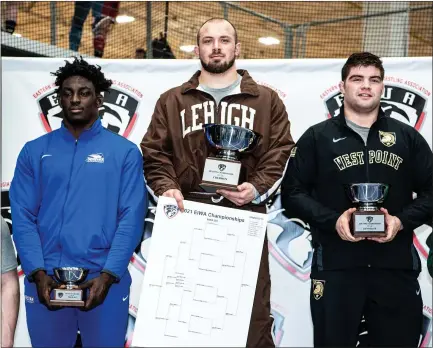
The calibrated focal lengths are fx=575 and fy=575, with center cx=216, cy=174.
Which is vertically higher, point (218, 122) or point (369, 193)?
point (218, 122)

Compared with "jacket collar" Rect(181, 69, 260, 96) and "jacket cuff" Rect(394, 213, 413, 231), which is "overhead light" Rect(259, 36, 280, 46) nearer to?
"jacket collar" Rect(181, 69, 260, 96)

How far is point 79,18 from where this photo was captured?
6.30 meters

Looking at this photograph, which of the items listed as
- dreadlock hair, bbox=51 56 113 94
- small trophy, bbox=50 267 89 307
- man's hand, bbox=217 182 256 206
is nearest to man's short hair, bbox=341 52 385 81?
man's hand, bbox=217 182 256 206

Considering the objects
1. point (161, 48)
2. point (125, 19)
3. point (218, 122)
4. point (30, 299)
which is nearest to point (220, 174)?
point (218, 122)

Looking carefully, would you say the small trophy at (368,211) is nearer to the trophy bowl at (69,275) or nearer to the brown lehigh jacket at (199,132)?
the brown lehigh jacket at (199,132)

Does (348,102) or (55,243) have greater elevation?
(348,102)

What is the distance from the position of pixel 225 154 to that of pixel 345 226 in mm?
757

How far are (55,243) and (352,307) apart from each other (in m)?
Result: 1.70

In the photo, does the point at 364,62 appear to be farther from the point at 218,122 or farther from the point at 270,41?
the point at 270,41

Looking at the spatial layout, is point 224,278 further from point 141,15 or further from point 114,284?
point 141,15

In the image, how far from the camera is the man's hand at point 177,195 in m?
3.08

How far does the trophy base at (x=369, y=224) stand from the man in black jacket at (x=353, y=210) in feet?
0.19

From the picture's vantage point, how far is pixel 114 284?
3.24 meters

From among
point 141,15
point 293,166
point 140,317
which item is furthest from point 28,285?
point 141,15
